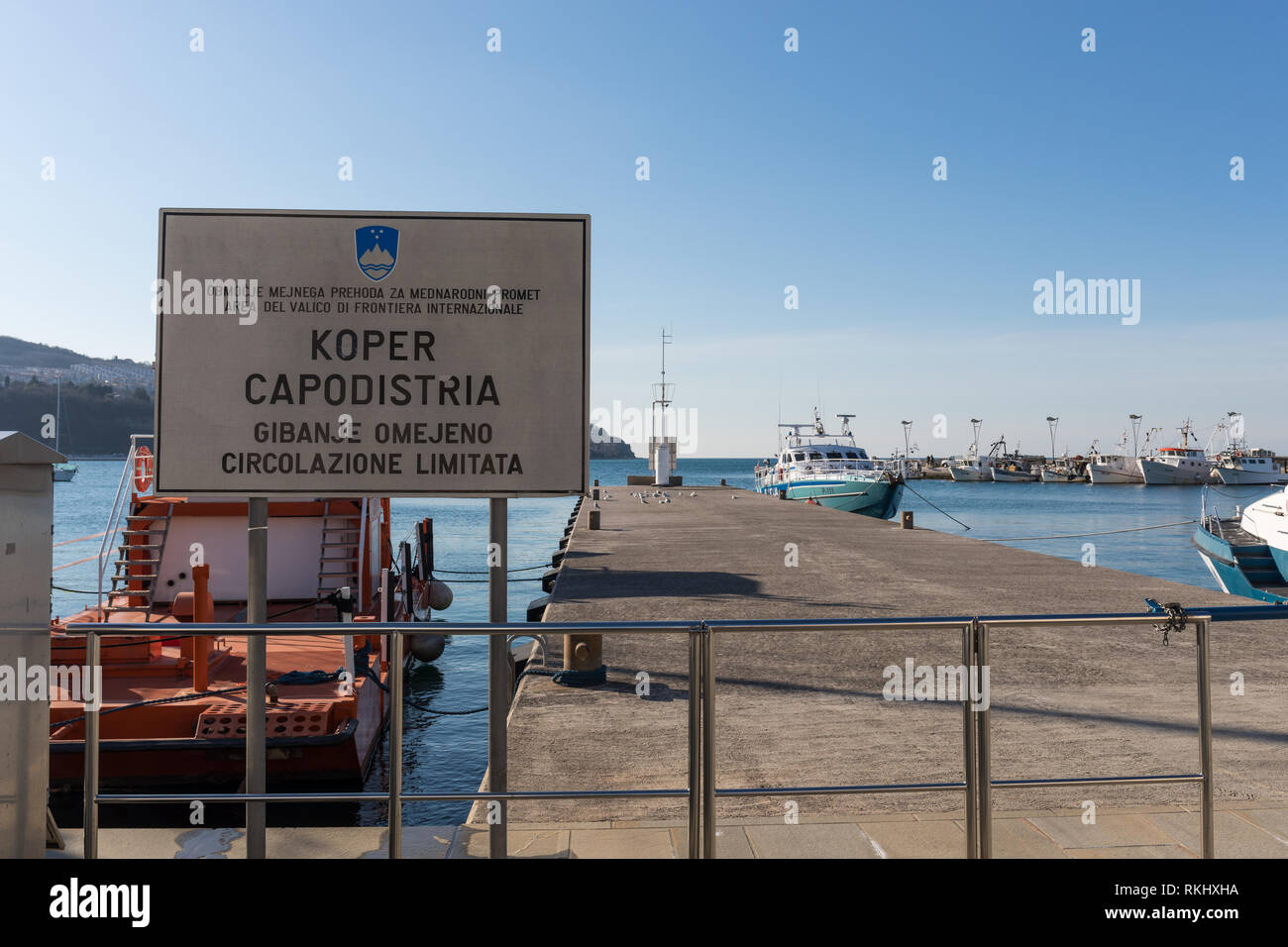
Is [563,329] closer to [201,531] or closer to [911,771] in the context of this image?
[911,771]

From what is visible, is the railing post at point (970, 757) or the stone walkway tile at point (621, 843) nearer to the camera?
the railing post at point (970, 757)

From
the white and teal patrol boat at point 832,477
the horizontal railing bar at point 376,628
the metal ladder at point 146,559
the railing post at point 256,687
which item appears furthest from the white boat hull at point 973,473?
the railing post at point 256,687

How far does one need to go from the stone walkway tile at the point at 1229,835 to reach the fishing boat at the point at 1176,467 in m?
139

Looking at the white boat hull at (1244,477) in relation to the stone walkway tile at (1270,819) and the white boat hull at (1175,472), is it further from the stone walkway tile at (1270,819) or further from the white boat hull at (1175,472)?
the stone walkway tile at (1270,819)

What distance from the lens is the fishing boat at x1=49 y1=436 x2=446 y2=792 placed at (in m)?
8.09

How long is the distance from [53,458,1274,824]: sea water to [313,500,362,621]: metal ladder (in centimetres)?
249

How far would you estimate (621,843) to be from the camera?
15.6 feet

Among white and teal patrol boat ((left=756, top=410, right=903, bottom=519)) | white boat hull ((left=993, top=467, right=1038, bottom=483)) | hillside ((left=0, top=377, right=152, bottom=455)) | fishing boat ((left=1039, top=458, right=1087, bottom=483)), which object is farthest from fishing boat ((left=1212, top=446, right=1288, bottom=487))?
hillside ((left=0, top=377, right=152, bottom=455))

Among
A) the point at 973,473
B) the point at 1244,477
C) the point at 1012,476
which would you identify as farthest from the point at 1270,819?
the point at 1012,476

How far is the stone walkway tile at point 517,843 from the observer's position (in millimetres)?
4570

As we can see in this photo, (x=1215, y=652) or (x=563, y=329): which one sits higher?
(x=563, y=329)

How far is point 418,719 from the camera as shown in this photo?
1431 cm
